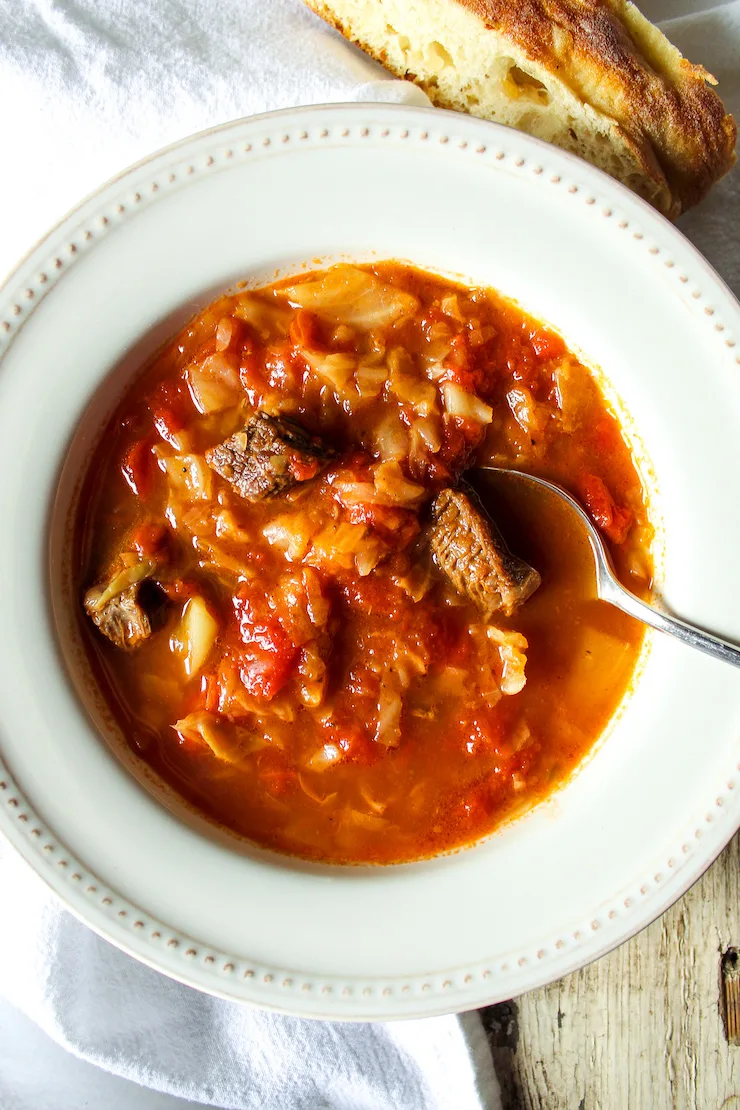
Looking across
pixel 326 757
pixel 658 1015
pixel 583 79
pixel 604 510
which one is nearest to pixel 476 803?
pixel 326 757

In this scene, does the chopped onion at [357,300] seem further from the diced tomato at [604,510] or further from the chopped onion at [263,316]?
the diced tomato at [604,510]

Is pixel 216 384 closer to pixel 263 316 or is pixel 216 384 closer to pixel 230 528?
pixel 263 316

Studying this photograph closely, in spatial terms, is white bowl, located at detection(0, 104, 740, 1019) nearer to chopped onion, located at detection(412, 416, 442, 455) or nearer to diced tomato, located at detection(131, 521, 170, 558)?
diced tomato, located at detection(131, 521, 170, 558)

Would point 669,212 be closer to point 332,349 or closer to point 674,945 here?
point 332,349

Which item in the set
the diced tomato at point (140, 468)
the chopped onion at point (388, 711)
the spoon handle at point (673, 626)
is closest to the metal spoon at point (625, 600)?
the spoon handle at point (673, 626)

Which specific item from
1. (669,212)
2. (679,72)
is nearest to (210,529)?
(669,212)
